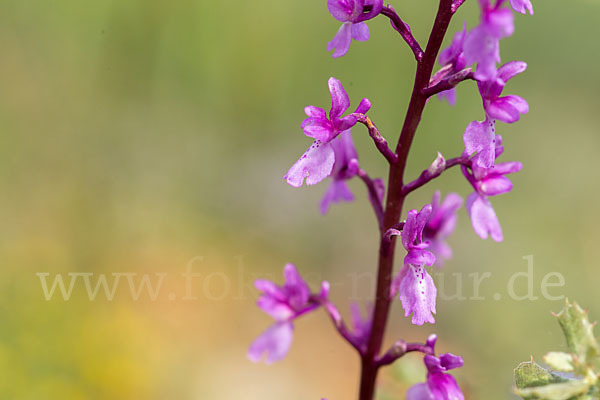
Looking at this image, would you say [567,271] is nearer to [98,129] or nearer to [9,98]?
[98,129]

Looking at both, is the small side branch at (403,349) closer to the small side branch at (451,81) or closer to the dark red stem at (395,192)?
the dark red stem at (395,192)

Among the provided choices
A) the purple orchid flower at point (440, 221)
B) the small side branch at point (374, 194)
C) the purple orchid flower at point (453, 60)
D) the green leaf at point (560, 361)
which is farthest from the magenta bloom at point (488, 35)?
the purple orchid flower at point (440, 221)

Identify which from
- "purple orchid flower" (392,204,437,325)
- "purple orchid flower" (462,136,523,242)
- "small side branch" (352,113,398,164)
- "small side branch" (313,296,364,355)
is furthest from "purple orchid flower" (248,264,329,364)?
"purple orchid flower" (462,136,523,242)

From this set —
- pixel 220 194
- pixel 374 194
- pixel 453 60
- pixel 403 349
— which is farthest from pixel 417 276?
pixel 220 194

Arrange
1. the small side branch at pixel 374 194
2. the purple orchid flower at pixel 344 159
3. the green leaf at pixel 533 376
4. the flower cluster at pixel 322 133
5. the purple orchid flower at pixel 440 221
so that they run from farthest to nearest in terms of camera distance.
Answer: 1. the purple orchid flower at pixel 440 221
2. the purple orchid flower at pixel 344 159
3. the small side branch at pixel 374 194
4. the flower cluster at pixel 322 133
5. the green leaf at pixel 533 376

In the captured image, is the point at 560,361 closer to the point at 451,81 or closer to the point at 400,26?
the point at 451,81
